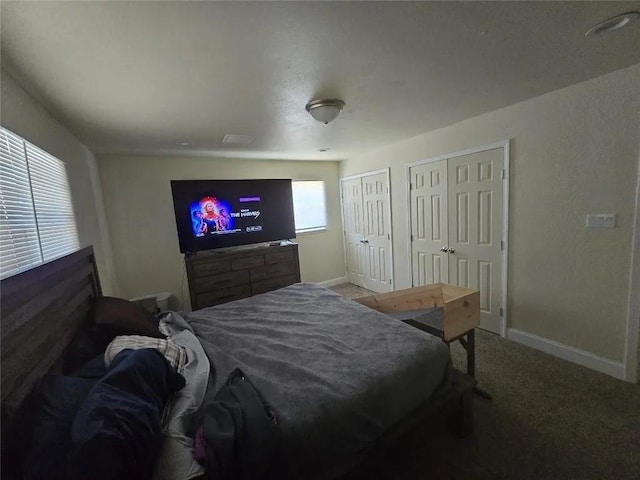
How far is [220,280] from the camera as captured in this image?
359 cm

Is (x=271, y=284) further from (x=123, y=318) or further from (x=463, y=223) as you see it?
(x=463, y=223)

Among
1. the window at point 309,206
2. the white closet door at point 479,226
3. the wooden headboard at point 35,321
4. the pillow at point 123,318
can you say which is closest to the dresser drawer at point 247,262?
the window at point 309,206

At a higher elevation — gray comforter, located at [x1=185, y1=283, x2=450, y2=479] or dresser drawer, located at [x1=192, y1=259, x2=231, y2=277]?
dresser drawer, located at [x1=192, y1=259, x2=231, y2=277]

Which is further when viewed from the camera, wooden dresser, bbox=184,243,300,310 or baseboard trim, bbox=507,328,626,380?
wooden dresser, bbox=184,243,300,310

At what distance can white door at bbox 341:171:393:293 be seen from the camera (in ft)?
13.9

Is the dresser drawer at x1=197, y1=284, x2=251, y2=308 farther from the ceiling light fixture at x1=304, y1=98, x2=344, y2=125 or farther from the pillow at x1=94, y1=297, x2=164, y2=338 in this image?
the ceiling light fixture at x1=304, y1=98, x2=344, y2=125

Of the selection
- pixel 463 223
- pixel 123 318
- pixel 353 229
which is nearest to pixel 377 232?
→ pixel 353 229

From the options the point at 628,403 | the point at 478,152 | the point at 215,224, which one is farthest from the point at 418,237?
the point at 215,224

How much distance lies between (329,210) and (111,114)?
11.5ft

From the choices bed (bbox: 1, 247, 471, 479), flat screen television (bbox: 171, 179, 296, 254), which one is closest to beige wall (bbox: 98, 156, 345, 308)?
flat screen television (bbox: 171, 179, 296, 254)

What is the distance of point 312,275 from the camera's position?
4980mm

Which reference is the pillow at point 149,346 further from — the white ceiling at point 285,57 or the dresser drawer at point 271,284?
the dresser drawer at point 271,284

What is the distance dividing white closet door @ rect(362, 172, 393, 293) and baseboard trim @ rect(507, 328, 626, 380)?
1.85 m

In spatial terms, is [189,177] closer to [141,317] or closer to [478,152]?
[141,317]
